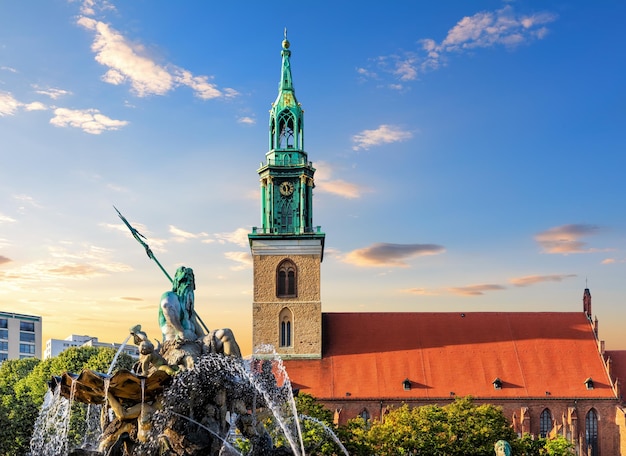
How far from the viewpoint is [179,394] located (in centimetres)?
1697

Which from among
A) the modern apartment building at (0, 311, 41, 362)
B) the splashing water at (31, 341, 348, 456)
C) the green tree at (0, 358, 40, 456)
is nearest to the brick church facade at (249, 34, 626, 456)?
the green tree at (0, 358, 40, 456)

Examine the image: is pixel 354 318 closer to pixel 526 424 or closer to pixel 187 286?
pixel 526 424

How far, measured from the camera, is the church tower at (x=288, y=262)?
5381 cm

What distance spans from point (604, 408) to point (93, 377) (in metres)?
44.5

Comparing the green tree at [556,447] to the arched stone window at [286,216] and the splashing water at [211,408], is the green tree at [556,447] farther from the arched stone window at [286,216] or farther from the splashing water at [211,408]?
the splashing water at [211,408]

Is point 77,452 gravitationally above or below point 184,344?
below

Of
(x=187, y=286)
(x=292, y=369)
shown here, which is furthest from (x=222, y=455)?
(x=292, y=369)

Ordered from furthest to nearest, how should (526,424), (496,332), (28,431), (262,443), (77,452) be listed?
(496,332), (526,424), (28,431), (262,443), (77,452)

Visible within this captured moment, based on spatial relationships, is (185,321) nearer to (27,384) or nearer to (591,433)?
(591,433)

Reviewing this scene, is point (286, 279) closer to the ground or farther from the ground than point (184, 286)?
farther from the ground

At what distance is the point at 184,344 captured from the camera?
1780 cm

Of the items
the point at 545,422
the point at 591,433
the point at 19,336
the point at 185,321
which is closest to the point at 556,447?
the point at 545,422

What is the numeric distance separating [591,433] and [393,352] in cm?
1405

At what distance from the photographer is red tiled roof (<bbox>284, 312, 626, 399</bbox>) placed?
53.3 metres
